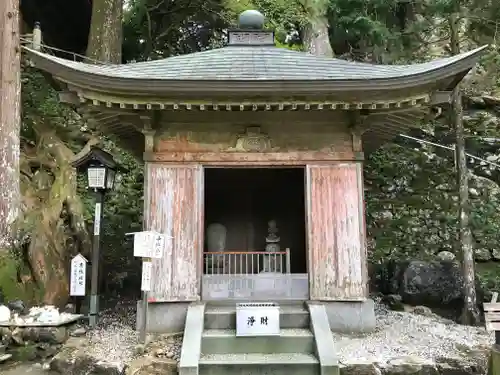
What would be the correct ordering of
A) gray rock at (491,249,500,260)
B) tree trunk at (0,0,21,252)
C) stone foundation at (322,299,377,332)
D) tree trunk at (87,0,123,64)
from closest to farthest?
stone foundation at (322,299,377,332) → tree trunk at (0,0,21,252) → gray rock at (491,249,500,260) → tree trunk at (87,0,123,64)

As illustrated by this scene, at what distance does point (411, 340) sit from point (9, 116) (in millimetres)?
8542

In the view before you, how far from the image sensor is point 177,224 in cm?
687

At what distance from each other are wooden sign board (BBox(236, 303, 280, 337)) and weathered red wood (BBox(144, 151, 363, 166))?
223cm

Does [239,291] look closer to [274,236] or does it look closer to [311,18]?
[274,236]

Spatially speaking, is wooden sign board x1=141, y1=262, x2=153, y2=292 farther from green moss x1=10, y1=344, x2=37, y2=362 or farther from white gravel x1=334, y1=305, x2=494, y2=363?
white gravel x1=334, y1=305, x2=494, y2=363

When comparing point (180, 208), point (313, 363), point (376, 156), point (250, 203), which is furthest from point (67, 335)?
point (376, 156)

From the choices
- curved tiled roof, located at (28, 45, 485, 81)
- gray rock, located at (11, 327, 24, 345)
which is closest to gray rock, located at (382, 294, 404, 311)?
curved tiled roof, located at (28, 45, 485, 81)

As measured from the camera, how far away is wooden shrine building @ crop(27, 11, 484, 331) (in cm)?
623

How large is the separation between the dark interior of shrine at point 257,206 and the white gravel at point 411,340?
3.19m

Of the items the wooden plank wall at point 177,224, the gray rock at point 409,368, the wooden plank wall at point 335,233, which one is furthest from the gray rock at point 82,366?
the gray rock at point 409,368

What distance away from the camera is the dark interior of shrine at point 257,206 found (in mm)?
10492

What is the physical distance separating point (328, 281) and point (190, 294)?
80.5 inches

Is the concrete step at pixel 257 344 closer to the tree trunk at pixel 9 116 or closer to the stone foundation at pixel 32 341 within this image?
the stone foundation at pixel 32 341

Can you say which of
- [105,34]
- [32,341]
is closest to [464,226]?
[32,341]
